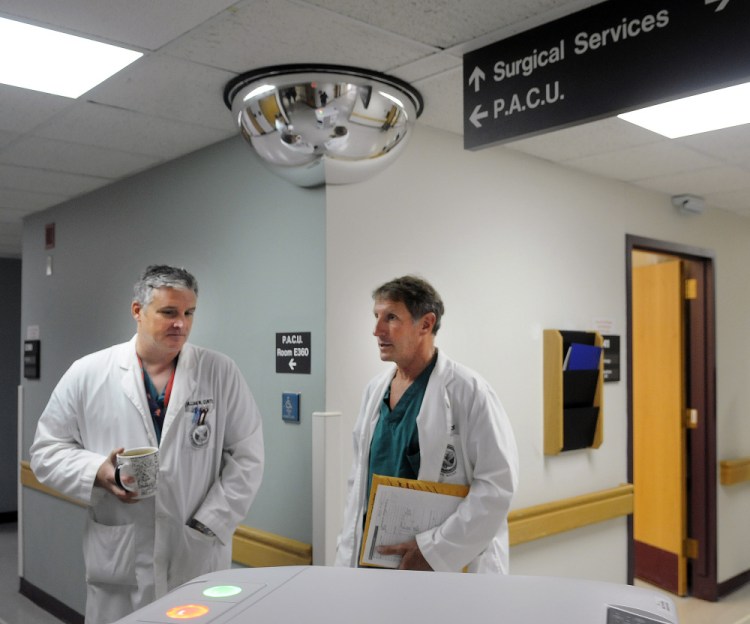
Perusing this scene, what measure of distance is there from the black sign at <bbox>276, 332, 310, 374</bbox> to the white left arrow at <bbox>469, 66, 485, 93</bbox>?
1.15 meters

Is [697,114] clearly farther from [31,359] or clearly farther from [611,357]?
[31,359]

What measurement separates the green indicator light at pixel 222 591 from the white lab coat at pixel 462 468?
1395 millimetres

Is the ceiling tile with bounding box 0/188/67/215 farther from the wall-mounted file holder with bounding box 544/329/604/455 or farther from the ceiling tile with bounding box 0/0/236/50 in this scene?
the wall-mounted file holder with bounding box 544/329/604/455

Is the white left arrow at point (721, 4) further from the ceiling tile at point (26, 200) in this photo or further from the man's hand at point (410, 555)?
the ceiling tile at point (26, 200)

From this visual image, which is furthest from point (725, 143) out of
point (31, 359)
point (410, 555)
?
point (31, 359)

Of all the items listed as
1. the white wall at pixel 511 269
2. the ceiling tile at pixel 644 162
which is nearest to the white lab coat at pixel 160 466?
the white wall at pixel 511 269

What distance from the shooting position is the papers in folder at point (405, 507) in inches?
88.6

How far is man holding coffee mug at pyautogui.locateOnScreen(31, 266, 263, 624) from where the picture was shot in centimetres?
242

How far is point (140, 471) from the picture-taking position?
2199mm

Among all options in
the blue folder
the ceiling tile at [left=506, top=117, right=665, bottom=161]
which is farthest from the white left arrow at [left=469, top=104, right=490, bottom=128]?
the blue folder

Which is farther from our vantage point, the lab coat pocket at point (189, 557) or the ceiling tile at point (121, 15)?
the lab coat pocket at point (189, 557)

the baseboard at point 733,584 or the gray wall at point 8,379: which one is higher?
the gray wall at point 8,379

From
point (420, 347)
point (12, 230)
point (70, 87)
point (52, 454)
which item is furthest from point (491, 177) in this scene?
point (12, 230)

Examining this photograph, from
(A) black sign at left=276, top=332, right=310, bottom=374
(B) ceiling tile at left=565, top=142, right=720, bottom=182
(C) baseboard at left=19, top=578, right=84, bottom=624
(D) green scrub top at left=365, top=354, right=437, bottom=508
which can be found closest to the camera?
(D) green scrub top at left=365, top=354, right=437, bottom=508
